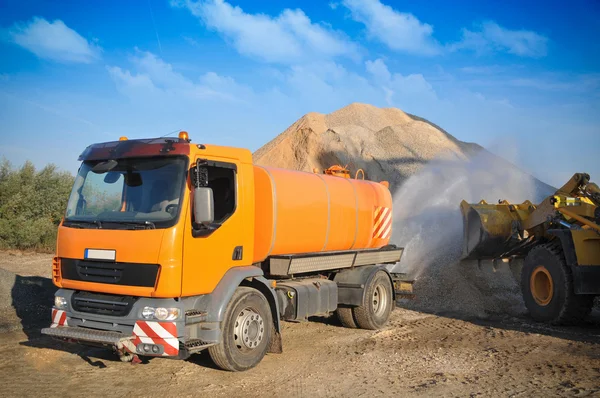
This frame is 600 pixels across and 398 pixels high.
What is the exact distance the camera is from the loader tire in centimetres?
931

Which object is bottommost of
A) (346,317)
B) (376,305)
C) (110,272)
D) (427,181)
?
(346,317)

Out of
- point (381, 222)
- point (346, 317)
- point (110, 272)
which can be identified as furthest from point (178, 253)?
point (381, 222)

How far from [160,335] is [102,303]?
0.85 metres

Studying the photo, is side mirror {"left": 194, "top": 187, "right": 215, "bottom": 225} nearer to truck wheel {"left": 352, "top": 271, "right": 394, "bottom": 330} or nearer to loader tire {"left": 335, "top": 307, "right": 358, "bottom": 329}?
truck wheel {"left": 352, "top": 271, "right": 394, "bottom": 330}

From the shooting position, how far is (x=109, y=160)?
630 cm

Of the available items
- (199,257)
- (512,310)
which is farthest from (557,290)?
(199,257)

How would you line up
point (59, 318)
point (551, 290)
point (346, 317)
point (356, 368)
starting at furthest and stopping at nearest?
1. point (551, 290)
2. point (346, 317)
3. point (356, 368)
4. point (59, 318)

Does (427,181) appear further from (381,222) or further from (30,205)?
(30,205)

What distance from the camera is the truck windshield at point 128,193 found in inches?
229

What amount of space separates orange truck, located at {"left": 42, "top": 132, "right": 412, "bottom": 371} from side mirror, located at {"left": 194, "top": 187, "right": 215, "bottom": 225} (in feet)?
0.04

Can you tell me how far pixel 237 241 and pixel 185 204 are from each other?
38.6 inches

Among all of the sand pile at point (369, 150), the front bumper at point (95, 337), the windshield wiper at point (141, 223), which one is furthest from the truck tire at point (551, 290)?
the sand pile at point (369, 150)

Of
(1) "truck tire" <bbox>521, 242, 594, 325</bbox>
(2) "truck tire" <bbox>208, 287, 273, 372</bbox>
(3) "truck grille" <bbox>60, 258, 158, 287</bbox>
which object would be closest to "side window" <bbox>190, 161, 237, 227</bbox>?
(2) "truck tire" <bbox>208, 287, 273, 372</bbox>

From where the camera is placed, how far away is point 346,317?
9367 millimetres
